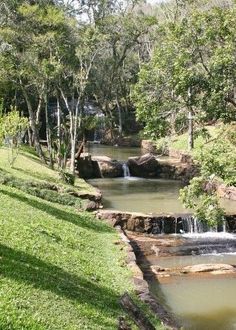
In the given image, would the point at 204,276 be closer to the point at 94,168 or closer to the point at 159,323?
the point at 159,323

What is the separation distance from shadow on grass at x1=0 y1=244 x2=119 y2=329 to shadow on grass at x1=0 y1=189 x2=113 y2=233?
7.34 metres

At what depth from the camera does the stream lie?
16.2m

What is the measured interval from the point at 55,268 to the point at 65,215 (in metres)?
8.36

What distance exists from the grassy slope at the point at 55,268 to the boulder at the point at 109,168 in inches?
726

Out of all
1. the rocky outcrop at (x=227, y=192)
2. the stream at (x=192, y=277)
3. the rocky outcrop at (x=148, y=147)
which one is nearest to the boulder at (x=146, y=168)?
the stream at (x=192, y=277)

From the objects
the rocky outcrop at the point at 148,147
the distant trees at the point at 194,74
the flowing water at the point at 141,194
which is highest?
the distant trees at the point at 194,74

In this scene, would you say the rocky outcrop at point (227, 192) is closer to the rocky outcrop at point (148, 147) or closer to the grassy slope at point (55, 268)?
the grassy slope at point (55, 268)

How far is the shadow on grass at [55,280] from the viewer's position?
1172 cm

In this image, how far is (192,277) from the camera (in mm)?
19453

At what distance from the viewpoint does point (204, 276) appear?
64.1ft

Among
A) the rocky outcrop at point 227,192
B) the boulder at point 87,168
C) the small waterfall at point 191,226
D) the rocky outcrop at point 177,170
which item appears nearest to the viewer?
the small waterfall at point 191,226

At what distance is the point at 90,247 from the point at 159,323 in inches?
246

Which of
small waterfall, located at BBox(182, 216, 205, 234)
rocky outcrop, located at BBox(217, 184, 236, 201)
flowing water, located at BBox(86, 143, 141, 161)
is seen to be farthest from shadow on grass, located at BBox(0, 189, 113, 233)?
flowing water, located at BBox(86, 143, 141, 161)

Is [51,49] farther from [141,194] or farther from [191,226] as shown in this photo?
[191,226]
